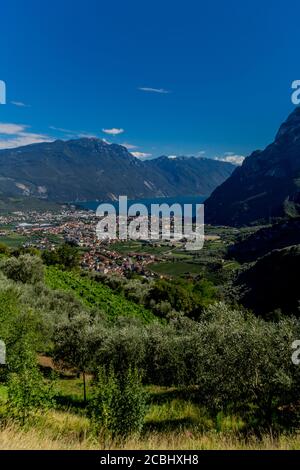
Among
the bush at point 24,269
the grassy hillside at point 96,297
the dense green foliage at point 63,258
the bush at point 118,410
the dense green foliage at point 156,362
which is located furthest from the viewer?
the dense green foliage at point 63,258

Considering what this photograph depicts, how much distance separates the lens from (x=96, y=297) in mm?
54844

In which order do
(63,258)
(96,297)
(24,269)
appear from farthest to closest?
(63,258) < (96,297) < (24,269)

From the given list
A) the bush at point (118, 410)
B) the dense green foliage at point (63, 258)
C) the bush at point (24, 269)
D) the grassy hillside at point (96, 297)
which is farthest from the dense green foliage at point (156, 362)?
the dense green foliage at point (63, 258)

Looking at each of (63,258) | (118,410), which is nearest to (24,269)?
(63,258)

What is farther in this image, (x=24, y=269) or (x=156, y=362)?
(x=24, y=269)

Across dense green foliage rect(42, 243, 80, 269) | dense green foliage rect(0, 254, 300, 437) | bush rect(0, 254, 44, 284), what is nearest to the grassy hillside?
bush rect(0, 254, 44, 284)

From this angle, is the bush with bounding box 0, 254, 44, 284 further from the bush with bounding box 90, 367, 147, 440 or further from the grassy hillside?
the bush with bounding box 90, 367, 147, 440

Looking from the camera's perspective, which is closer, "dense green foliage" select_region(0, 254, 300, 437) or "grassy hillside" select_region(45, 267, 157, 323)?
"dense green foliage" select_region(0, 254, 300, 437)

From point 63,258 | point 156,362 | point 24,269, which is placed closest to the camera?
point 156,362

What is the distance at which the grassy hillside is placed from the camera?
167ft

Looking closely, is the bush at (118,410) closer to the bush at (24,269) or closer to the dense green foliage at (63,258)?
the bush at (24,269)

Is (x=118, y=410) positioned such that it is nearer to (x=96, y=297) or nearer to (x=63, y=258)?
(x=96, y=297)

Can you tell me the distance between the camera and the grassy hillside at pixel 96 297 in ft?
167
